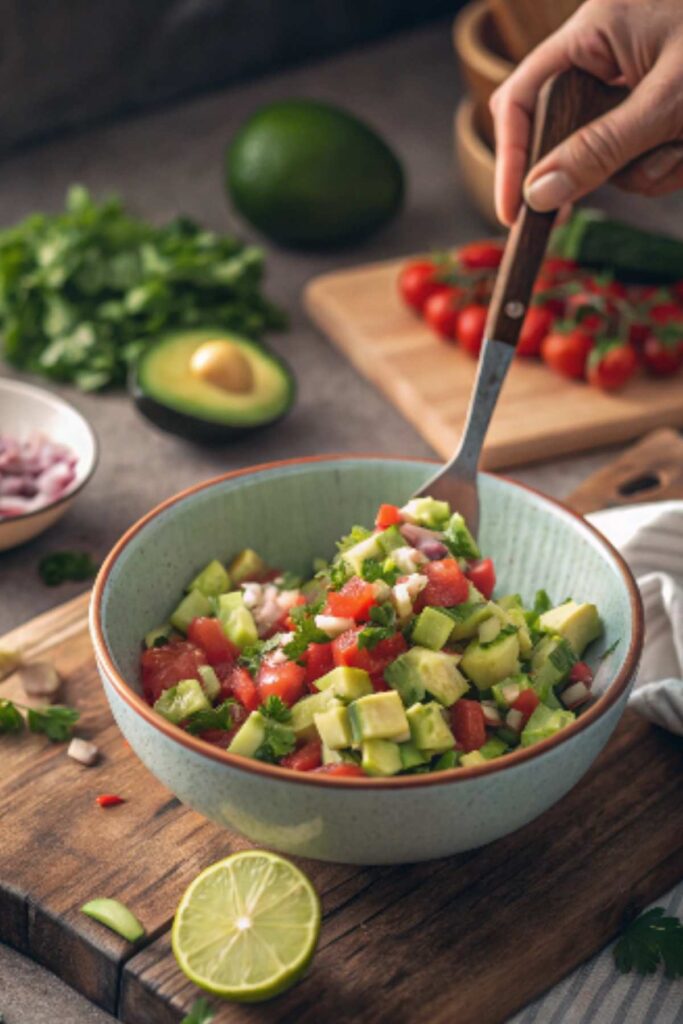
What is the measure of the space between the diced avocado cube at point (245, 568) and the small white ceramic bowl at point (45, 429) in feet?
1.62

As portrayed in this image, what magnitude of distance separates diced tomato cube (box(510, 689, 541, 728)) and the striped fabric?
0.98 feet

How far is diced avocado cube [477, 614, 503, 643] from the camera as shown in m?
1.91

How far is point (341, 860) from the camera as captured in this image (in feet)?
5.86

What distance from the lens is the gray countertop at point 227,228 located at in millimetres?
2754

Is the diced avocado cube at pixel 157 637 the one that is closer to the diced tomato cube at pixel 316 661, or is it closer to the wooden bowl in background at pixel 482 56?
the diced tomato cube at pixel 316 661

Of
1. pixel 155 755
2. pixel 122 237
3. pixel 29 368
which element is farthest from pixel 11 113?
pixel 155 755

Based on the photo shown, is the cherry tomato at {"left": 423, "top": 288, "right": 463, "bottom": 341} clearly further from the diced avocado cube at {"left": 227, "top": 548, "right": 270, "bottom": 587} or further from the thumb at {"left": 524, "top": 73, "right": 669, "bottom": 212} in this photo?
the diced avocado cube at {"left": 227, "top": 548, "right": 270, "bottom": 587}

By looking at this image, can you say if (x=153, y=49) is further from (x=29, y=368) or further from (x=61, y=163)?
(x=29, y=368)

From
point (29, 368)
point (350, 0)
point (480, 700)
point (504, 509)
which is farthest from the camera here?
point (350, 0)

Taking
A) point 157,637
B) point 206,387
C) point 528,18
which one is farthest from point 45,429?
point 528,18

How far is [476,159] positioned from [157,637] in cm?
210

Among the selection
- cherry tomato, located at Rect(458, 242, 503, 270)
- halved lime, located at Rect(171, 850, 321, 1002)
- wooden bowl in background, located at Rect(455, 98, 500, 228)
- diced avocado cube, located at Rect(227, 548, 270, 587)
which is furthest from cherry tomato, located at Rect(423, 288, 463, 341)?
halved lime, located at Rect(171, 850, 321, 1002)

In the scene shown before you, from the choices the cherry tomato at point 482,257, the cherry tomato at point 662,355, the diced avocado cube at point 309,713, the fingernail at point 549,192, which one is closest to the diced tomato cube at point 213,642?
the diced avocado cube at point 309,713

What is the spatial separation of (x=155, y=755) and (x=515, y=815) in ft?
1.52
